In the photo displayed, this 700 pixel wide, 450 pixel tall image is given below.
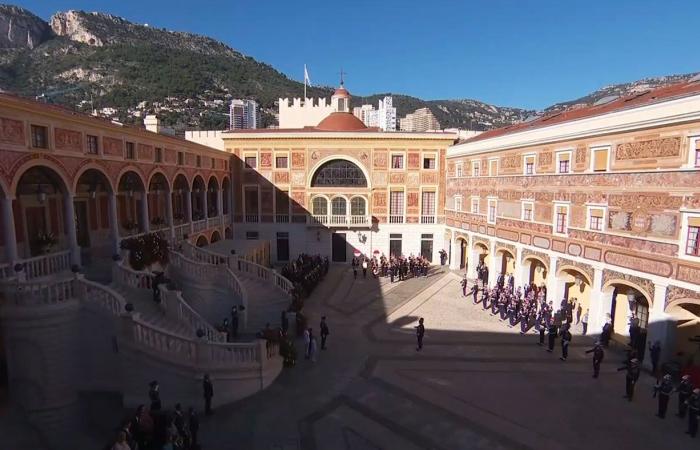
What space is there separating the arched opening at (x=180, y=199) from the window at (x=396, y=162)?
641 inches

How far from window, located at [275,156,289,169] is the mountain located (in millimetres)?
34181

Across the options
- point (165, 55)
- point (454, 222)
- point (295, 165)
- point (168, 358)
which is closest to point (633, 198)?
point (454, 222)

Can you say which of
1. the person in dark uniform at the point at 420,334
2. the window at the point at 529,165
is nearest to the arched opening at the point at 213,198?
the person in dark uniform at the point at 420,334

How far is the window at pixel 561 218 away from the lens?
18.8 metres

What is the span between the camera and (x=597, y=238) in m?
16.8

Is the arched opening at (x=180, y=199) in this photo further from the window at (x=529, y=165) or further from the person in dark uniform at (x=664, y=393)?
the person in dark uniform at (x=664, y=393)

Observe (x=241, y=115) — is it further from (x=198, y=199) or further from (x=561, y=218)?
(x=561, y=218)

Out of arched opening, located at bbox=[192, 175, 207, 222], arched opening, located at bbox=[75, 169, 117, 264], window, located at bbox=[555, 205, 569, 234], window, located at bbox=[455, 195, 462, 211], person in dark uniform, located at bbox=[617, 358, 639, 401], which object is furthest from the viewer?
window, located at bbox=[455, 195, 462, 211]

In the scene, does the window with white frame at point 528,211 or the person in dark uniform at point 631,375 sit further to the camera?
the window with white frame at point 528,211

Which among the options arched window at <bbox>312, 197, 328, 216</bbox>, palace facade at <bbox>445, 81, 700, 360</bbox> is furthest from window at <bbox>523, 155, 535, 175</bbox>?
arched window at <bbox>312, 197, 328, 216</bbox>

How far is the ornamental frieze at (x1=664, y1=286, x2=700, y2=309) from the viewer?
1285 cm

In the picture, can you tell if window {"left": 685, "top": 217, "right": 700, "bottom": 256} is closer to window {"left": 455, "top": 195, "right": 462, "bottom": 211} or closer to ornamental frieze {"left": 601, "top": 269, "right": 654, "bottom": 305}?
ornamental frieze {"left": 601, "top": 269, "right": 654, "bottom": 305}

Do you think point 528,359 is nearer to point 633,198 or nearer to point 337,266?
point 633,198

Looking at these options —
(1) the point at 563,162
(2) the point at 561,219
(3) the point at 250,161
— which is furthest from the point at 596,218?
(3) the point at 250,161
